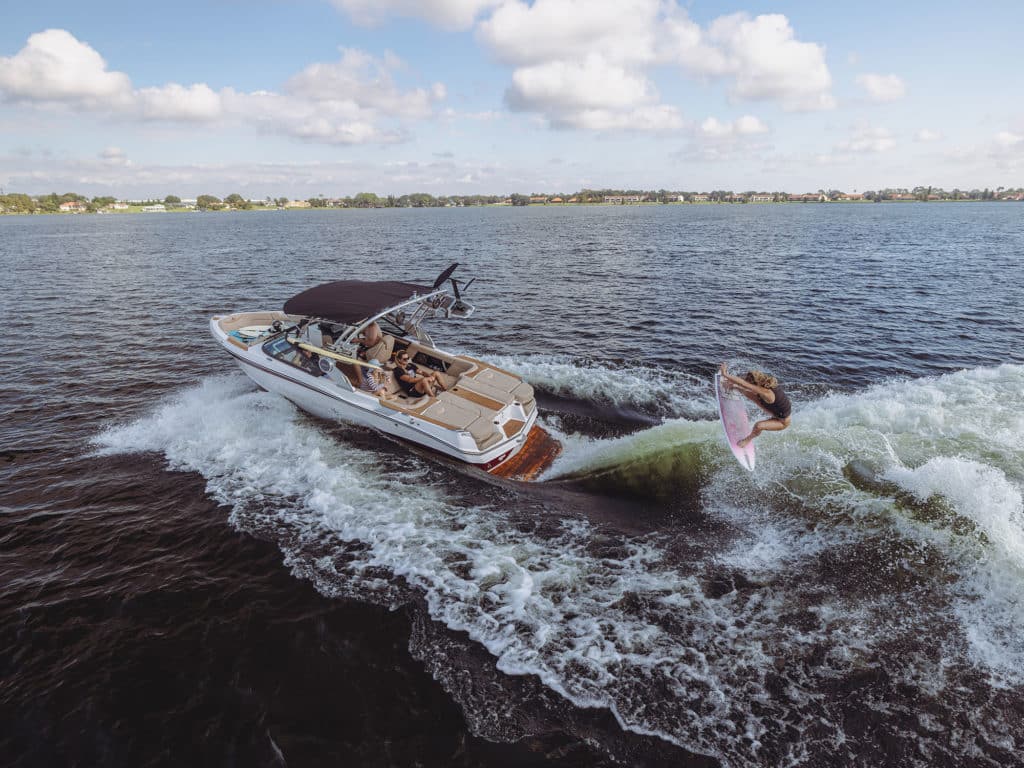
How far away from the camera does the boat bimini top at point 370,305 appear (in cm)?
1188

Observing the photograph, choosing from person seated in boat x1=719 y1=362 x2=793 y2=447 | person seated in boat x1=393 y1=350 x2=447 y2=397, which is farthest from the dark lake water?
person seated in boat x1=719 y1=362 x2=793 y2=447

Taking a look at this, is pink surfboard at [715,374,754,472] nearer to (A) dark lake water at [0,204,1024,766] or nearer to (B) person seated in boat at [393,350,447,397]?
(A) dark lake water at [0,204,1024,766]

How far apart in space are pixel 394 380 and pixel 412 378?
0.74m

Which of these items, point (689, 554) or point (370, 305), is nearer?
point (689, 554)

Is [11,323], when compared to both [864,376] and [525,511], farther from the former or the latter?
[864,376]

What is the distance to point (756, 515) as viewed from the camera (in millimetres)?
9734

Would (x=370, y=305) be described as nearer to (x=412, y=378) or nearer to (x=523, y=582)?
(x=412, y=378)

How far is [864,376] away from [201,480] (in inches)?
842

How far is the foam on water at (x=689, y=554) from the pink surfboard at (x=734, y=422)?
105 centimetres

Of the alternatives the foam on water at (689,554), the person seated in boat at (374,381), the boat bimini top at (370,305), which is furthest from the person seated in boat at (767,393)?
the person seated in boat at (374,381)

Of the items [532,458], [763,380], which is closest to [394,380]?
[532,458]

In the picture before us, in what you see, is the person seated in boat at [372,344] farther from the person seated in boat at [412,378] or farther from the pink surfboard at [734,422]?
the pink surfboard at [734,422]

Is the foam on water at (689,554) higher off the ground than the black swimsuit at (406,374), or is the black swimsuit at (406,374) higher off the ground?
the black swimsuit at (406,374)

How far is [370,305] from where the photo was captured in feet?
39.6
